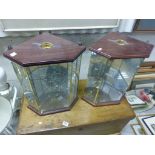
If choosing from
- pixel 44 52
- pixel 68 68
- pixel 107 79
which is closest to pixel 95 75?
pixel 107 79

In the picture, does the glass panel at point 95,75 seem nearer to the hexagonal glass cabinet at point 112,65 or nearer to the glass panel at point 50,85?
the hexagonal glass cabinet at point 112,65

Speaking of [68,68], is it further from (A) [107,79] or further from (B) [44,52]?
(A) [107,79]

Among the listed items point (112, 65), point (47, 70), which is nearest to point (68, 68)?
point (47, 70)

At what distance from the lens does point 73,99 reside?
31.9 inches

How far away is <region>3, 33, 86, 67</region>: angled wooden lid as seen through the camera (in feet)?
1.78

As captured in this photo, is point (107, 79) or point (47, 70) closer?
point (47, 70)

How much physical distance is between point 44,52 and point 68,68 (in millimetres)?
115

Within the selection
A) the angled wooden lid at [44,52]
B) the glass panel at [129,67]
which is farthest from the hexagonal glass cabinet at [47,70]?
the glass panel at [129,67]

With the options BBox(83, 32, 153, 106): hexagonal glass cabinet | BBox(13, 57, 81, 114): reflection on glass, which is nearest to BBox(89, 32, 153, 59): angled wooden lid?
BBox(83, 32, 153, 106): hexagonal glass cabinet

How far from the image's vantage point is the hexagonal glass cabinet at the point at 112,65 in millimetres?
625

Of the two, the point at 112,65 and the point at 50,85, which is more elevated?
the point at 112,65

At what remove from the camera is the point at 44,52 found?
58 centimetres
